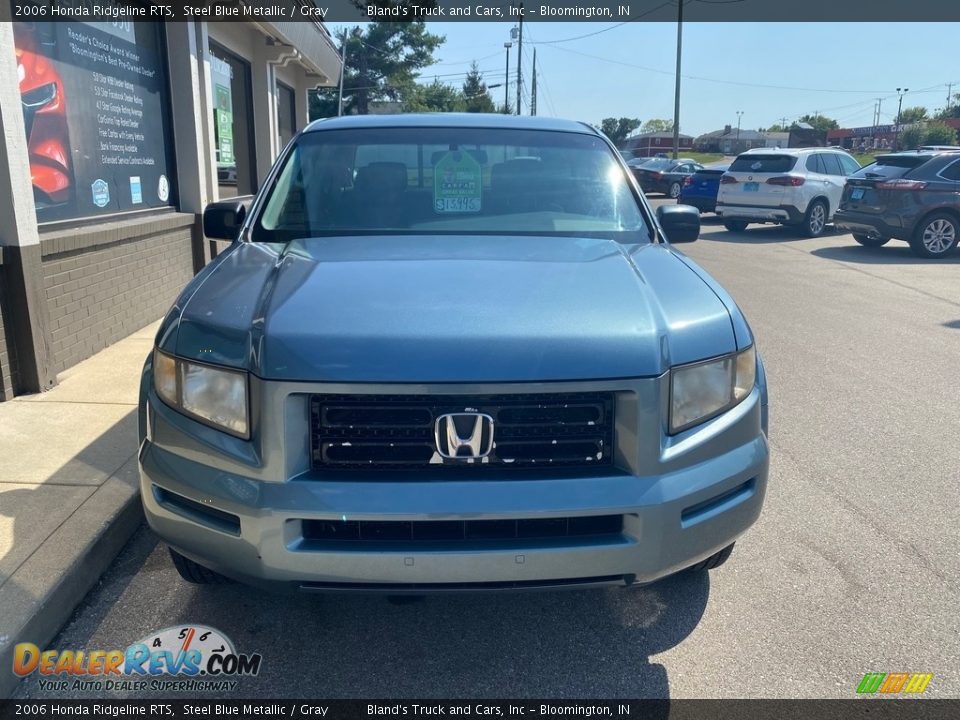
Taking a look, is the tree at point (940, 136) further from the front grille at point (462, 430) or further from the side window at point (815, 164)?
the front grille at point (462, 430)

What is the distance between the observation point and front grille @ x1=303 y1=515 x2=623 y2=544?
2289 millimetres

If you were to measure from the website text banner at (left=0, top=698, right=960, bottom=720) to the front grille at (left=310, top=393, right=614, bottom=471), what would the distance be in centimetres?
77

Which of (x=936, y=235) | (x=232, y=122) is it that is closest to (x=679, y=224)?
(x=232, y=122)

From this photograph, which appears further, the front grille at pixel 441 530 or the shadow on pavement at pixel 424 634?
the shadow on pavement at pixel 424 634

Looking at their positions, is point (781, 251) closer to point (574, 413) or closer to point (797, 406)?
point (797, 406)

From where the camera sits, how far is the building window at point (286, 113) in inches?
658

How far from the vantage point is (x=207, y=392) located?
2434 millimetres

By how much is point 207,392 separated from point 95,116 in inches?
198

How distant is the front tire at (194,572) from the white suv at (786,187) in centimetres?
1527

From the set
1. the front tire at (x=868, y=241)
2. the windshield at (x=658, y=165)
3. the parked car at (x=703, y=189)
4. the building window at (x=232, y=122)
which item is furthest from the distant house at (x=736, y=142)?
the building window at (x=232, y=122)

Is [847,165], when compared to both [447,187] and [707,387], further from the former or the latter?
[707,387]

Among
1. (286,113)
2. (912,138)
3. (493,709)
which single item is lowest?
(493,709)

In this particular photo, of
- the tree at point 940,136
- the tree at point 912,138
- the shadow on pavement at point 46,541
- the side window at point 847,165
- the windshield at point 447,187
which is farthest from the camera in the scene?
the tree at point 912,138

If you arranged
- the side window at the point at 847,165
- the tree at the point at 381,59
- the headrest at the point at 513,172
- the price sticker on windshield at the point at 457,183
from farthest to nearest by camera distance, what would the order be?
the tree at the point at 381,59 < the side window at the point at 847,165 < the headrest at the point at 513,172 < the price sticker on windshield at the point at 457,183
